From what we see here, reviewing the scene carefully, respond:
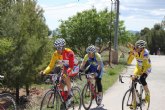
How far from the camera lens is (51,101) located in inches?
369

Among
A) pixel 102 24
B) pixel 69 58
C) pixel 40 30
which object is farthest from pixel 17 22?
pixel 102 24

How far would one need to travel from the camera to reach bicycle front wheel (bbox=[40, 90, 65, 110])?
923 centimetres

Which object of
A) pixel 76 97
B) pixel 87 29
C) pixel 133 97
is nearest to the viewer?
pixel 133 97

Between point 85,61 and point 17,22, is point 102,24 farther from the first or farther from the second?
point 85,61

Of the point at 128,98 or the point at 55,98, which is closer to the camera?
the point at 55,98

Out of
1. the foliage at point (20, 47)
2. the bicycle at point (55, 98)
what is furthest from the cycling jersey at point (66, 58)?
the foliage at point (20, 47)

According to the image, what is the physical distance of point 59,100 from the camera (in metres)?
9.47

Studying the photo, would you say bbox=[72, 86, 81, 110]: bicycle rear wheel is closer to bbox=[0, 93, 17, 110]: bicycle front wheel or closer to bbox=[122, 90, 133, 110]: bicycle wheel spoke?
bbox=[122, 90, 133, 110]: bicycle wheel spoke

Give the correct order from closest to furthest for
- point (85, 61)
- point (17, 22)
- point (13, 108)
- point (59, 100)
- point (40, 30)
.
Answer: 1. point (13, 108)
2. point (59, 100)
3. point (85, 61)
4. point (17, 22)
5. point (40, 30)

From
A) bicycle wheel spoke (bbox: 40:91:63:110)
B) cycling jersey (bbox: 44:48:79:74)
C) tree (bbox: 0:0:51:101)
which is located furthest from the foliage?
bicycle wheel spoke (bbox: 40:91:63:110)

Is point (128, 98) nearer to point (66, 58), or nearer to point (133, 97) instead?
point (133, 97)

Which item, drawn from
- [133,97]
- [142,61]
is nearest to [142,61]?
[142,61]

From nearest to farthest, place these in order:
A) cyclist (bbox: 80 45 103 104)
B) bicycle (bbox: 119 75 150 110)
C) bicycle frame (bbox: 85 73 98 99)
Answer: bicycle (bbox: 119 75 150 110), bicycle frame (bbox: 85 73 98 99), cyclist (bbox: 80 45 103 104)

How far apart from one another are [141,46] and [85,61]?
74.5 inches
